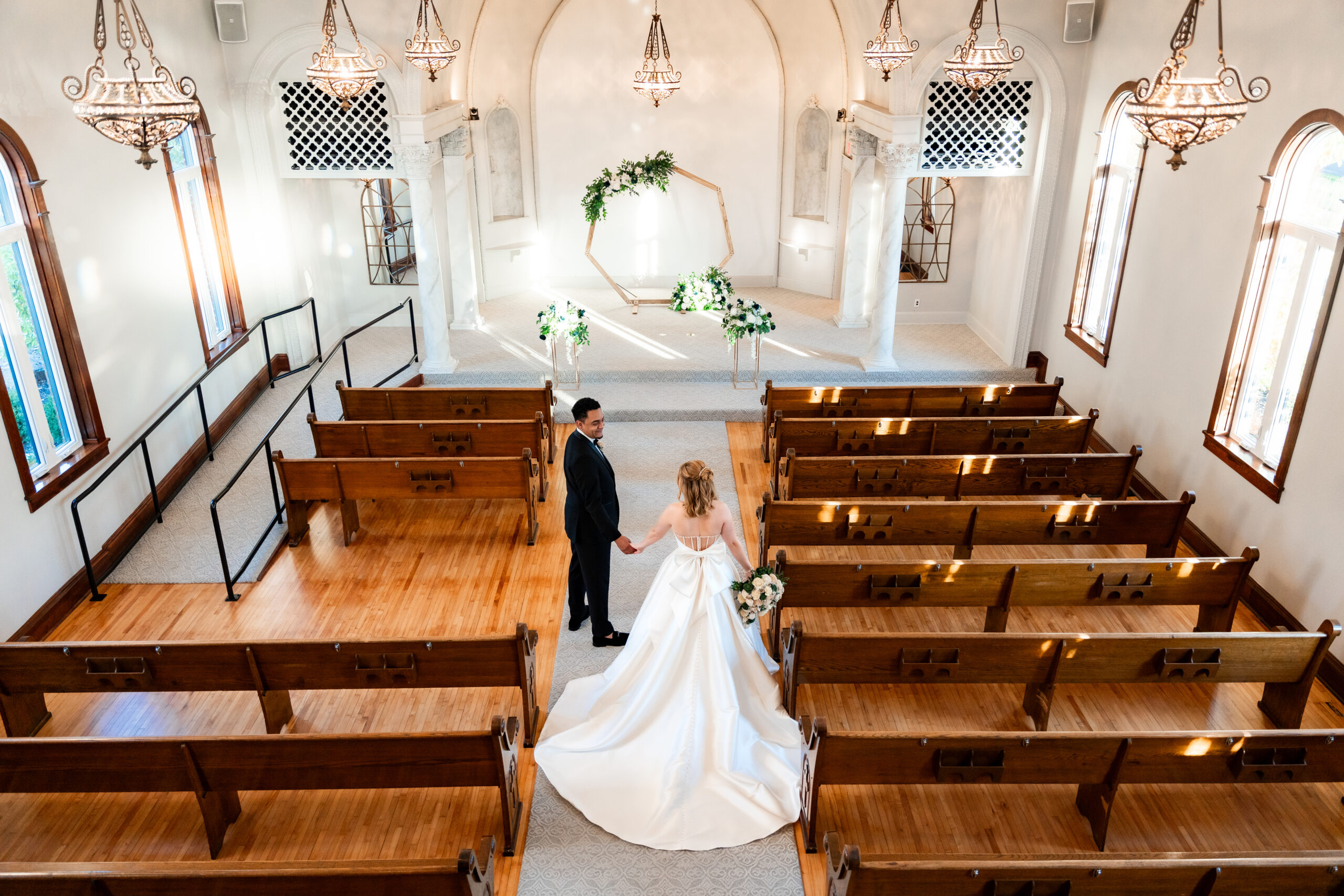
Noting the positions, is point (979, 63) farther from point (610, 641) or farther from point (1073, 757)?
point (1073, 757)

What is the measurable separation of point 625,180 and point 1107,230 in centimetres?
737

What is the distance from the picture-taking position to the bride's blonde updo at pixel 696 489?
206 inches

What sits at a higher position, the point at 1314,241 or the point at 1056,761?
the point at 1314,241

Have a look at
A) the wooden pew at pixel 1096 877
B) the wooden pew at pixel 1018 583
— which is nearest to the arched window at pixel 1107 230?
the wooden pew at pixel 1018 583

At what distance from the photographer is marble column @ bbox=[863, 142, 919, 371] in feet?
35.1

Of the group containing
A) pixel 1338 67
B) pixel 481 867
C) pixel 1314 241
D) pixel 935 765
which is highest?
pixel 1338 67

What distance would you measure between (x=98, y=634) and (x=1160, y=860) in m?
6.78

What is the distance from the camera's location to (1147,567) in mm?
6000

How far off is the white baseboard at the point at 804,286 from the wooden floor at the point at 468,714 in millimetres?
7222

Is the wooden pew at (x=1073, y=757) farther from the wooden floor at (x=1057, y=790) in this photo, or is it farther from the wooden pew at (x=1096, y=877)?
the wooden pew at (x=1096, y=877)

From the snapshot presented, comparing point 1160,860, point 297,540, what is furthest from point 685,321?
point 1160,860

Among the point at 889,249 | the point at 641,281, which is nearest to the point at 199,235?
the point at 641,281

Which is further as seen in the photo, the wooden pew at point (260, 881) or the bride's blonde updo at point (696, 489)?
the bride's blonde updo at point (696, 489)

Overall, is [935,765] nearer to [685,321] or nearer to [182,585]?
[182,585]
